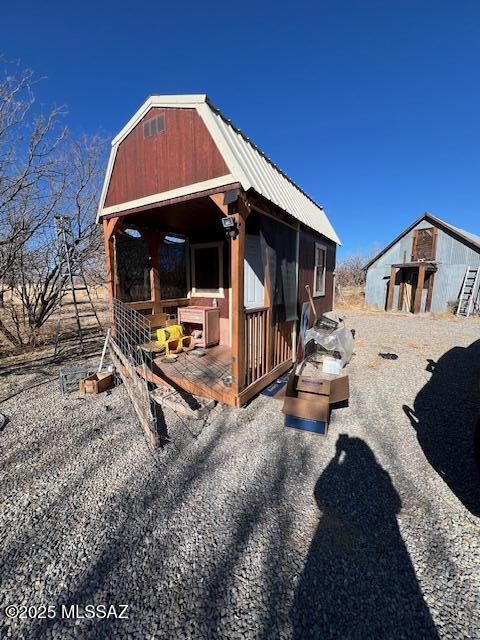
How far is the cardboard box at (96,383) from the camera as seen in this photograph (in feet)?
14.3

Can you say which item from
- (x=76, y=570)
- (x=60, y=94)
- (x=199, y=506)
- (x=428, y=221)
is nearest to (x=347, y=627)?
(x=199, y=506)

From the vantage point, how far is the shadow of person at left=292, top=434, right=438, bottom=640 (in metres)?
1.47

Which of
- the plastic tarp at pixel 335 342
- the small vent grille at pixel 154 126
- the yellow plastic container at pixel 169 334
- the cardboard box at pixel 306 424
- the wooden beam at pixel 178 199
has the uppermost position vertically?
the small vent grille at pixel 154 126

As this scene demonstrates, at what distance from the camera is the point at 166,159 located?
13.6ft

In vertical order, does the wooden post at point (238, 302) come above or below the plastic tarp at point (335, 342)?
above

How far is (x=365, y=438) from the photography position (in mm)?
3256

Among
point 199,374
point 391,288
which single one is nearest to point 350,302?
point 391,288

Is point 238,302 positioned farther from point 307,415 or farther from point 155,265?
point 155,265

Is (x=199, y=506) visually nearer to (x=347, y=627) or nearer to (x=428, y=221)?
(x=347, y=627)

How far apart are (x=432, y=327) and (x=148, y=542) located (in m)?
12.9

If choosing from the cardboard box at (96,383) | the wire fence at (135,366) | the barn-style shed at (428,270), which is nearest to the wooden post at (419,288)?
the barn-style shed at (428,270)

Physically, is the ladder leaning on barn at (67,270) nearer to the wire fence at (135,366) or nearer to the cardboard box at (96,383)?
the wire fence at (135,366)

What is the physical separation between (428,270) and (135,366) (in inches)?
657

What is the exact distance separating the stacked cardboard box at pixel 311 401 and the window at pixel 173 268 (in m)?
3.71
